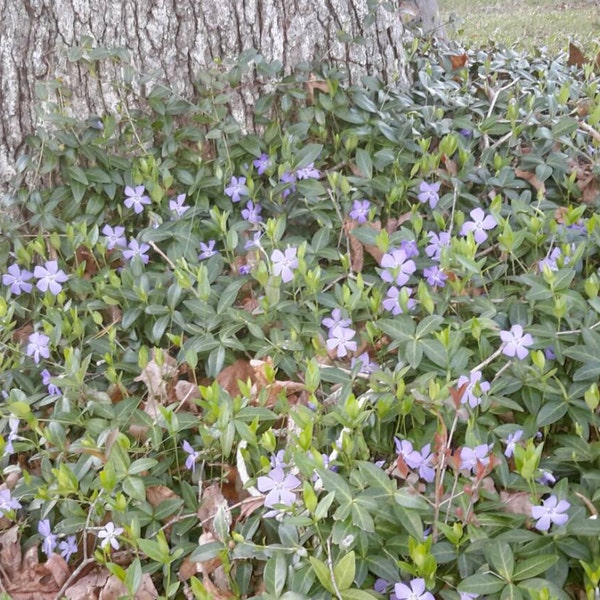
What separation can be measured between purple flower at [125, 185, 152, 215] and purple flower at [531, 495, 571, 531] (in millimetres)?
1620

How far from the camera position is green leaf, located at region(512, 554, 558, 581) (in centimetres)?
144

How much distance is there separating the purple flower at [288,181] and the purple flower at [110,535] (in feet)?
4.35

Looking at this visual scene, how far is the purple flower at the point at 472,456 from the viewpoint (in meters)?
1.60

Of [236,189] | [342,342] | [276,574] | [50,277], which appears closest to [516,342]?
[342,342]

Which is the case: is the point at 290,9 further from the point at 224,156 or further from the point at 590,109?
the point at 590,109

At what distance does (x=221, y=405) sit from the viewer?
1.75m

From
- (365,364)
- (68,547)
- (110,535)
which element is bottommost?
(68,547)

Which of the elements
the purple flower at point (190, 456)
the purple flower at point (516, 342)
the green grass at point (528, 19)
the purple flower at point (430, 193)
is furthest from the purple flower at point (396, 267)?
the green grass at point (528, 19)

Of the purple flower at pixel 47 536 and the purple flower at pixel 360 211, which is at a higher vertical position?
the purple flower at pixel 360 211

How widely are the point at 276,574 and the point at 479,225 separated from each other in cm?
127

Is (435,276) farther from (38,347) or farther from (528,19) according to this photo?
(528,19)

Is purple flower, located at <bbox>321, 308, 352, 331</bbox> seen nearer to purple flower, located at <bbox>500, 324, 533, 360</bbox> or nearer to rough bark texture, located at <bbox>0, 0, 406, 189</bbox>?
purple flower, located at <bbox>500, 324, 533, 360</bbox>

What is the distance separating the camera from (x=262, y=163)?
2.66 m

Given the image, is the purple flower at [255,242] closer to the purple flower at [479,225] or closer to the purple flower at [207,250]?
the purple flower at [207,250]
